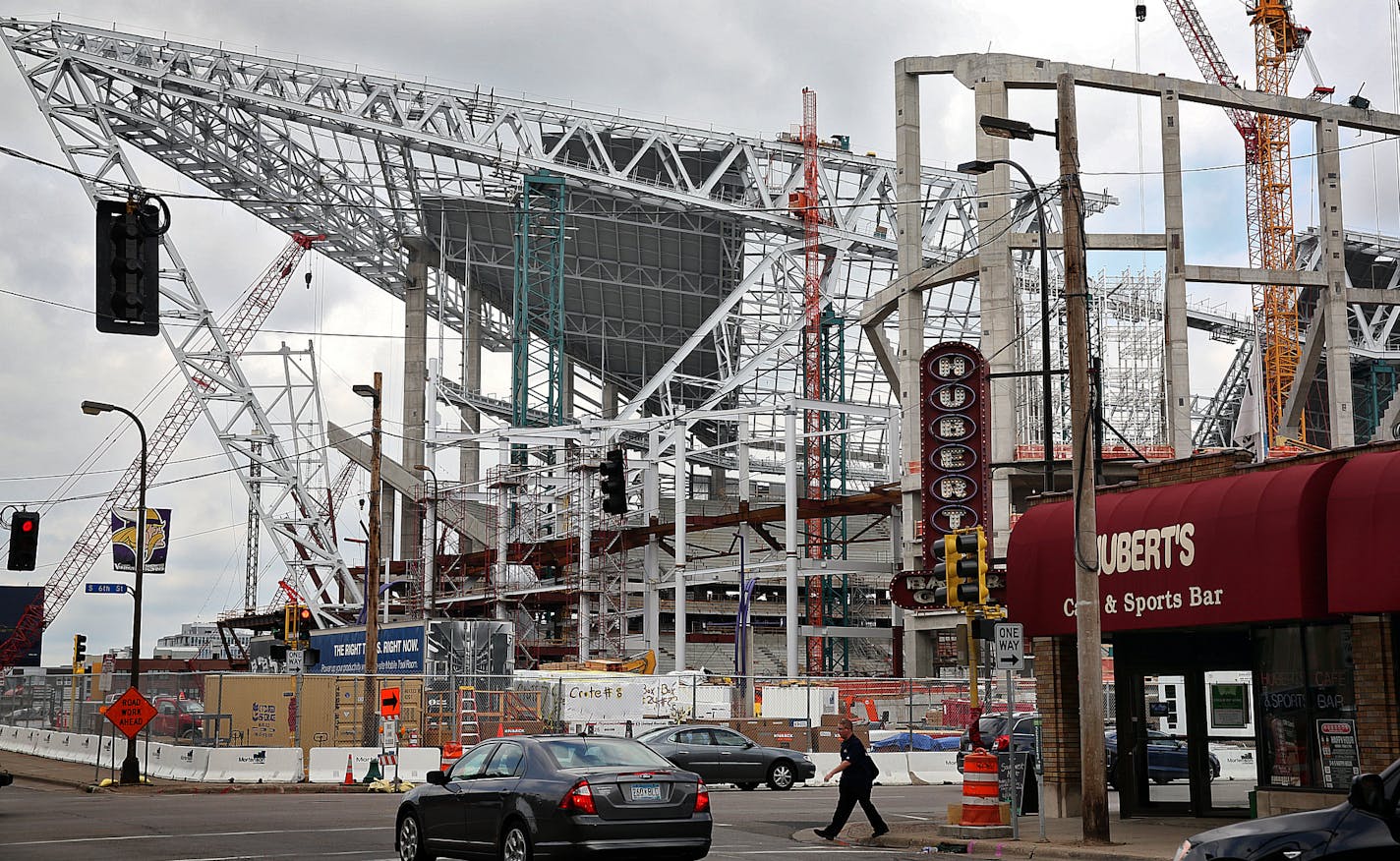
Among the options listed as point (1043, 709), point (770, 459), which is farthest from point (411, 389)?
point (1043, 709)

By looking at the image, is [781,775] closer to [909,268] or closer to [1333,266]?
[909,268]

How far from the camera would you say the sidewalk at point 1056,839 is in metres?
18.8

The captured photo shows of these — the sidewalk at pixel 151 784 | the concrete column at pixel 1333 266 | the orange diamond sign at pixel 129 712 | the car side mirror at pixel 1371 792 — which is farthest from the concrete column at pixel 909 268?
the car side mirror at pixel 1371 792

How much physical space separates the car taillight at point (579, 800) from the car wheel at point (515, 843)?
0.62m

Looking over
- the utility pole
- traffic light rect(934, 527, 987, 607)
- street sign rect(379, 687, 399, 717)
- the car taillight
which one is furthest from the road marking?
street sign rect(379, 687, 399, 717)

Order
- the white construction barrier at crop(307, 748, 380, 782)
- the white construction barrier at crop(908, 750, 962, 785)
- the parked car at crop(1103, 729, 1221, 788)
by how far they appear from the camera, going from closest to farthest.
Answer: the parked car at crop(1103, 729, 1221, 788)
the white construction barrier at crop(307, 748, 380, 782)
the white construction barrier at crop(908, 750, 962, 785)

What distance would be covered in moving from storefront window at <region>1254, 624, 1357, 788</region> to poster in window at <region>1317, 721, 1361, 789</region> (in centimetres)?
1

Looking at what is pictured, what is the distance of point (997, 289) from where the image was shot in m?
60.3

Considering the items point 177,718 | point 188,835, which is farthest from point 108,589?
point 188,835

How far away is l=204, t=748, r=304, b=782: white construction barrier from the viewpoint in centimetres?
3538

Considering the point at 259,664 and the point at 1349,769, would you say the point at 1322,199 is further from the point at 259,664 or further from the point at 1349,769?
the point at 259,664

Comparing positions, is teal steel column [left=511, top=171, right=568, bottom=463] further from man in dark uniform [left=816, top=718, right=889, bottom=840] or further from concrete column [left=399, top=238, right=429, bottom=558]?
man in dark uniform [left=816, top=718, right=889, bottom=840]

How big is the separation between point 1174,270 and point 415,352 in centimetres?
4473

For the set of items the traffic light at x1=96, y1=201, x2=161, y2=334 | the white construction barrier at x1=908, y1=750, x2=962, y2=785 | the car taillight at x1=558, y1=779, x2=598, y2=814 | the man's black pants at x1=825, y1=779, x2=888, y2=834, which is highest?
the traffic light at x1=96, y1=201, x2=161, y2=334
